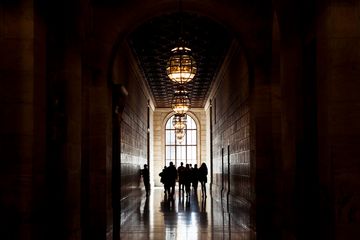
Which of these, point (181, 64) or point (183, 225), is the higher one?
point (181, 64)

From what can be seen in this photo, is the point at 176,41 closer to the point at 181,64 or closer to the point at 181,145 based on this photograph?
the point at 181,64

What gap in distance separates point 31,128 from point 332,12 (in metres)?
3.39

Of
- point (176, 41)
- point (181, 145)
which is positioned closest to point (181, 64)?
point (176, 41)

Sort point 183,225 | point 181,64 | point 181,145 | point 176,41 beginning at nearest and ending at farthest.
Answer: point 183,225, point 181,64, point 176,41, point 181,145

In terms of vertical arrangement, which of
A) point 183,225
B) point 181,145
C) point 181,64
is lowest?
point 183,225

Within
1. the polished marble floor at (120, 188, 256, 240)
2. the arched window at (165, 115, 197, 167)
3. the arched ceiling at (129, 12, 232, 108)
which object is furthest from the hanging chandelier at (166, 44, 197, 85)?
the arched window at (165, 115, 197, 167)

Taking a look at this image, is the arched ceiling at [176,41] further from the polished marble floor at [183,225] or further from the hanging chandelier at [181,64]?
the polished marble floor at [183,225]

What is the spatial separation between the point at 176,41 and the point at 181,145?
2854 centimetres

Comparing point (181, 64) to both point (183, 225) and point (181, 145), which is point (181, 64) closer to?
point (183, 225)

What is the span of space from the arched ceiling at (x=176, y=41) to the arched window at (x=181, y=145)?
17.5 m

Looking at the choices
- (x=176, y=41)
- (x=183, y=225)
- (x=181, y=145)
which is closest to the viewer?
(x=183, y=225)

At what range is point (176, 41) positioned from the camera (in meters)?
17.2

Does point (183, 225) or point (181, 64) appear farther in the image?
point (181, 64)

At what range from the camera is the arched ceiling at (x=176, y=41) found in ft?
56.1
